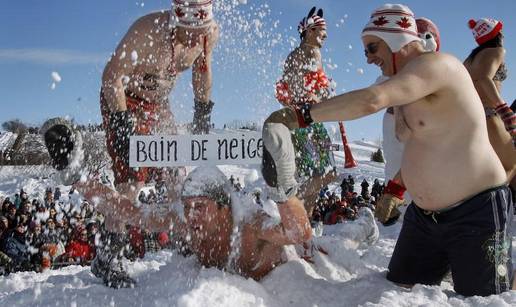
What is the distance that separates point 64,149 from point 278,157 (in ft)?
5.20

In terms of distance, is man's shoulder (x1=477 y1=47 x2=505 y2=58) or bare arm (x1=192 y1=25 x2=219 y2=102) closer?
man's shoulder (x1=477 y1=47 x2=505 y2=58)

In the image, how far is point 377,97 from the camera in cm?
170

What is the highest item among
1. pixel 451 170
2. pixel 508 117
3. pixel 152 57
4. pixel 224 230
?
pixel 152 57

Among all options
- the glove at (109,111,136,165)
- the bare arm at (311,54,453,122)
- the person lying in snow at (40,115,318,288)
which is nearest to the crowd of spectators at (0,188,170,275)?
the glove at (109,111,136,165)

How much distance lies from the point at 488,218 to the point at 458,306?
45cm

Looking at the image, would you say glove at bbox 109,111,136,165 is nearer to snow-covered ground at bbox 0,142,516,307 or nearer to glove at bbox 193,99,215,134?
glove at bbox 193,99,215,134

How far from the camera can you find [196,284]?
2.10 meters

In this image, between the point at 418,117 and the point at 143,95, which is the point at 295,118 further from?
the point at 143,95

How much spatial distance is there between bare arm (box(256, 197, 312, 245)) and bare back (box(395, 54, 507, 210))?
0.57 meters

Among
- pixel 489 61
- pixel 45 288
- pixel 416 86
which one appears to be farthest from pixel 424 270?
pixel 45 288

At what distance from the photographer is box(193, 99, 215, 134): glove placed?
362 cm

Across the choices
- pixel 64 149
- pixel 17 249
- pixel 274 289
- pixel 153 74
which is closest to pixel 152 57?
pixel 153 74

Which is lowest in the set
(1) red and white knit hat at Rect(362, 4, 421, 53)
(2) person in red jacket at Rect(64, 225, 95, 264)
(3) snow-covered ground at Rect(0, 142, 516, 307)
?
(2) person in red jacket at Rect(64, 225, 95, 264)

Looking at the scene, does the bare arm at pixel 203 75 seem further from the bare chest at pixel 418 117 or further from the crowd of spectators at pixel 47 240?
the crowd of spectators at pixel 47 240
